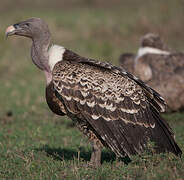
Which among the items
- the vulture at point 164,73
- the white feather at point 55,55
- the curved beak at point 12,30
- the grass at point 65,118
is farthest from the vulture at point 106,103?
the vulture at point 164,73

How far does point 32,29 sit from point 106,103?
1533 millimetres

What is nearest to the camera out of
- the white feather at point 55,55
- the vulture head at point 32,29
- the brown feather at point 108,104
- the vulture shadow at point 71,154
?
the brown feather at point 108,104

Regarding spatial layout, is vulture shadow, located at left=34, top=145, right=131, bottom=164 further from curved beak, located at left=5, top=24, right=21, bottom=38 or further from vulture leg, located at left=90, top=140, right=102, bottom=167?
curved beak, located at left=5, top=24, right=21, bottom=38

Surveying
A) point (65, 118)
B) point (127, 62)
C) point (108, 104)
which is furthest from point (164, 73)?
point (108, 104)

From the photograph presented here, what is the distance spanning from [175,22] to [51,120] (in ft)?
44.1

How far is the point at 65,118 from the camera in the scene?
9695 mm

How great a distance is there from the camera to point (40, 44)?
20.2ft

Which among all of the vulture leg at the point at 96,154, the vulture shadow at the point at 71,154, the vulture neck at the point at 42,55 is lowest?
the vulture shadow at the point at 71,154

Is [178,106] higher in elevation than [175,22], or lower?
lower

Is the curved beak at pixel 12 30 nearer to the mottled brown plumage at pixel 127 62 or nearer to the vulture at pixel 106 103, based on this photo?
the vulture at pixel 106 103

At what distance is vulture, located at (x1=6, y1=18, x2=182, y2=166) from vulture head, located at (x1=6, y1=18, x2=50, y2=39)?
0.35 meters

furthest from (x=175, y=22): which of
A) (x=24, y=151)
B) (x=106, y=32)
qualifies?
(x=24, y=151)

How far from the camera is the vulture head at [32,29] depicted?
6.23 meters

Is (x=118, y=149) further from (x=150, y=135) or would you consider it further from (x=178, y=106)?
(x=178, y=106)
